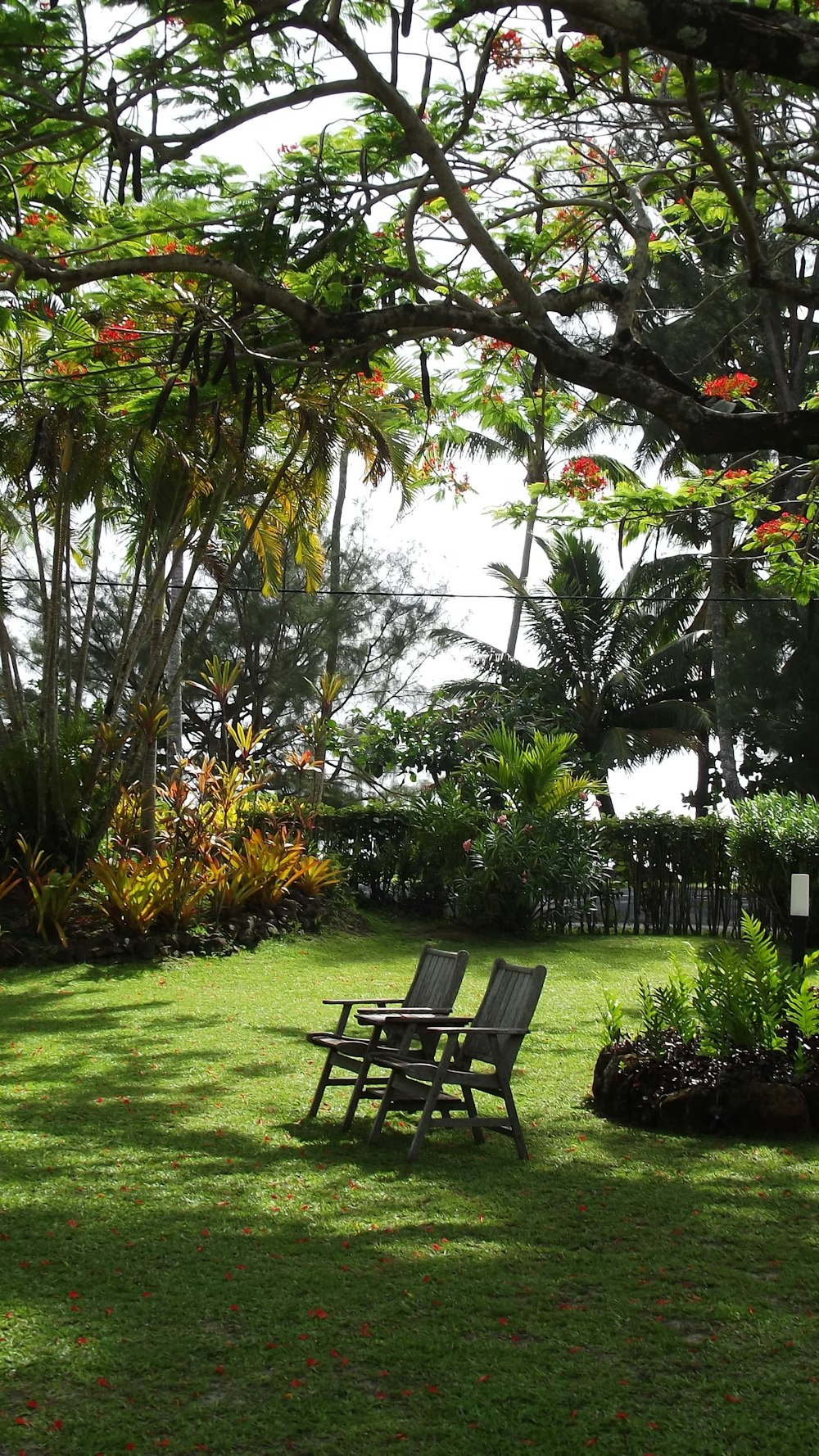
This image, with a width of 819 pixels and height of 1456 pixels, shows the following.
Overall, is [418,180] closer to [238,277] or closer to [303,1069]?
[238,277]

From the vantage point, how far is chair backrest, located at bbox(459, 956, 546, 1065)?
20.5 ft

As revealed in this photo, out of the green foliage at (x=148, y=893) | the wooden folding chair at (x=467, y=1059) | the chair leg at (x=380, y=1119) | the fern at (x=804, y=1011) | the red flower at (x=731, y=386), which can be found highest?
the red flower at (x=731, y=386)

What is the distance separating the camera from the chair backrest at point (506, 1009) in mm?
6262

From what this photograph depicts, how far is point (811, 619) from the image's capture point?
2252 centimetres

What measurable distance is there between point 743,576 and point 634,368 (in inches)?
764

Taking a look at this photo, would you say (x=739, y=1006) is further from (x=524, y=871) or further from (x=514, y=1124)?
(x=524, y=871)

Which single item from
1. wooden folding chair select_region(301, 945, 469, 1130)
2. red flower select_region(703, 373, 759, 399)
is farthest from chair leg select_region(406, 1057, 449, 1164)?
red flower select_region(703, 373, 759, 399)

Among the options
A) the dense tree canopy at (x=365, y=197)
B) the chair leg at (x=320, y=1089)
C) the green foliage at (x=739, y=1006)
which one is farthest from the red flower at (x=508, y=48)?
the chair leg at (x=320, y=1089)

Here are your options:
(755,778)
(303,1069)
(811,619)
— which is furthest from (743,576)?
(303,1069)

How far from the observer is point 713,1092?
22.0 ft

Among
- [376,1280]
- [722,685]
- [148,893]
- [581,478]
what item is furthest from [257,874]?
[722,685]

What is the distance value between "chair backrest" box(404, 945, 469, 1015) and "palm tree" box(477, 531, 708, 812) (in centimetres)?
1871

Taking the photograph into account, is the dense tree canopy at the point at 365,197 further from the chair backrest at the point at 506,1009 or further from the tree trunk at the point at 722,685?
the tree trunk at the point at 722,685

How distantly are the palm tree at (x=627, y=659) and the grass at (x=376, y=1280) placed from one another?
1887 centimetres
